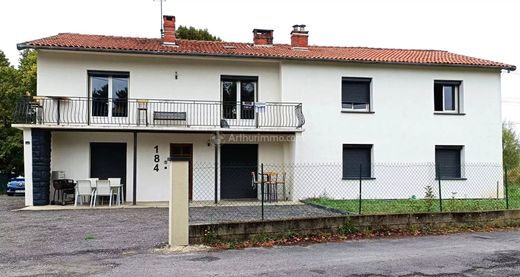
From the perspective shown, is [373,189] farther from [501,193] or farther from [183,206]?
[183,206]

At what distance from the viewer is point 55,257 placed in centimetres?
784

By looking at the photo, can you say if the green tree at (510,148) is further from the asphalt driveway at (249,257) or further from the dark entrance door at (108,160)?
the dark entrance door at (108,160)

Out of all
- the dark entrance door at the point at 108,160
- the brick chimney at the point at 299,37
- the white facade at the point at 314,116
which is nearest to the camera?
the white facade at the point at 314,116

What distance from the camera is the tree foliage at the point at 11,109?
31391 millimetres

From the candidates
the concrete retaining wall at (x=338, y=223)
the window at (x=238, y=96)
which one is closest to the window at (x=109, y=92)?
the window at (x=238, y=96)

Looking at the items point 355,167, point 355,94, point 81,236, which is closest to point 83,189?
point 81,236

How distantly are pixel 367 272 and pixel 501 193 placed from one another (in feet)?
47.9

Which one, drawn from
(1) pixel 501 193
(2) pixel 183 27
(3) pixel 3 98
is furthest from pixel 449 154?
(3) pixel 3 98

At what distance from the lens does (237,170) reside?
1819cm

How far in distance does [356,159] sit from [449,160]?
4.04 meters

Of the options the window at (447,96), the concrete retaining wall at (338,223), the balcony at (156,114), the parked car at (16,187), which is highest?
the window at (447,96)

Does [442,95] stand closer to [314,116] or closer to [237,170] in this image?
[314,116]

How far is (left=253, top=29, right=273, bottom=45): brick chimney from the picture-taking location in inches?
798

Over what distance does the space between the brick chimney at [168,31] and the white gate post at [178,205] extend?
36.1ft
